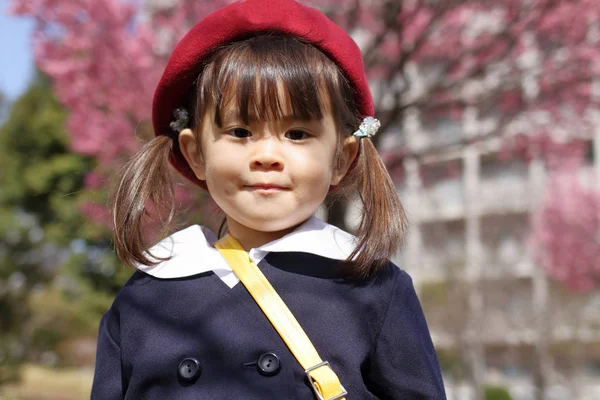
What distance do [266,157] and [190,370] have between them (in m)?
0.43

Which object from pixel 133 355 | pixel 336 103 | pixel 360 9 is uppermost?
pixel 360 9

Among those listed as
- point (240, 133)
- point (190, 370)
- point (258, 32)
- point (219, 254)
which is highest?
point (258, 32)

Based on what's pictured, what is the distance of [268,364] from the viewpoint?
1.29 m

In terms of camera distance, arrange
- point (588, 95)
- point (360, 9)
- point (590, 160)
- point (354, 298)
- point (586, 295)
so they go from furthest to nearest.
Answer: point (590, 160) < point (586, 295) < point (588, 95) < point (360, 9) < point (354, 298)

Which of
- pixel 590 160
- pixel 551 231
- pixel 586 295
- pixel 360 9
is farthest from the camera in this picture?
pixel 590 160

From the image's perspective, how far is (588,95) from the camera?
4.72m

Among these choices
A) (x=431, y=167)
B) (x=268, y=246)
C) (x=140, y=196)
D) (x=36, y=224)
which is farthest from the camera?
(x=36, y=224)

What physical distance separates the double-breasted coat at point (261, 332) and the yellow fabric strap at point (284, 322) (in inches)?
0.9

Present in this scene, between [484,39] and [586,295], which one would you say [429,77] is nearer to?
[484,39]

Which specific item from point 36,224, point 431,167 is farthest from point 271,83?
point 36,224

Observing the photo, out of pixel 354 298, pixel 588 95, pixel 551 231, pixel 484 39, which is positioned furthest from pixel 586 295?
pixel 354 298

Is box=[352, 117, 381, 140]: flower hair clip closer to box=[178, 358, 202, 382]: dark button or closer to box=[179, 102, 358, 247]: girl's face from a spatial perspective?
box=[179, 102, 358, 247]: girl's face

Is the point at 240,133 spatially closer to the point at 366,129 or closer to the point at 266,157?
the point at 266,157

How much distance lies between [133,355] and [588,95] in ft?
13.8
